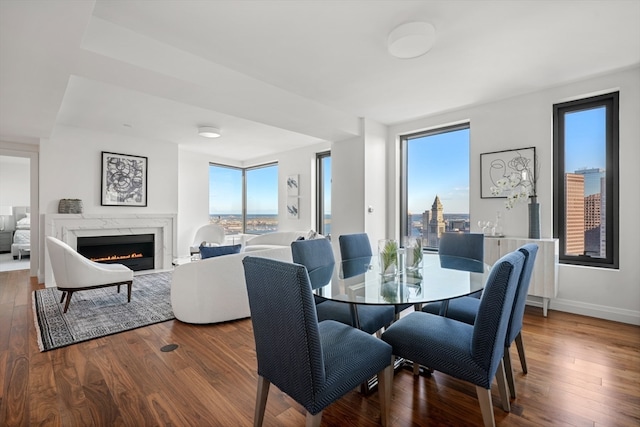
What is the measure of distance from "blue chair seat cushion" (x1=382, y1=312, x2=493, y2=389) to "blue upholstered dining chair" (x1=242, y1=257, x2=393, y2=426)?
0.48 ft

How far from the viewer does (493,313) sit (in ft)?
4.52

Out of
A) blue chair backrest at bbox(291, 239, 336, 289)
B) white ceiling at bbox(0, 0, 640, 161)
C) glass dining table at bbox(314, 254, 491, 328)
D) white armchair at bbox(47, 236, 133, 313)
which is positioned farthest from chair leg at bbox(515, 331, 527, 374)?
white armchair at bbox(47, 236, 133, 313)

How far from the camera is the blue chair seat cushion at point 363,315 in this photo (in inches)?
80.7

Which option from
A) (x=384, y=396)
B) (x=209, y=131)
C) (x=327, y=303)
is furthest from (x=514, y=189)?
(x=209, y=131)

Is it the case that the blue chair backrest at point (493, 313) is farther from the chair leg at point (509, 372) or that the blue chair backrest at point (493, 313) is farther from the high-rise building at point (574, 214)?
the high-rise building at point (574, 214)

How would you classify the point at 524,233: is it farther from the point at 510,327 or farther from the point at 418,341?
the point at 418,341

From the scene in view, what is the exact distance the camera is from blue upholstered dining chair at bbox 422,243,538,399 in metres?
1.72

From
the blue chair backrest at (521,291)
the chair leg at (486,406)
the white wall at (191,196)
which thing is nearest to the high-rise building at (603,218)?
the blue chair backrest at (521,291)

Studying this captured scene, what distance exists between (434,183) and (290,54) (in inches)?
117

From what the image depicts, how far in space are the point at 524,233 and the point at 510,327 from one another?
7.90 ft

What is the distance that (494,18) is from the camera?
7.30ft

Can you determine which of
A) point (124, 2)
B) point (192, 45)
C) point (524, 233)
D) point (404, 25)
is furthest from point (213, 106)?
point (524, 233)

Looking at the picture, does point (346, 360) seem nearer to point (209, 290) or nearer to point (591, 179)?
point (209, 290)

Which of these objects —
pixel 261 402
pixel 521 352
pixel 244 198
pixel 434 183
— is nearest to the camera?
pixel 261 402
